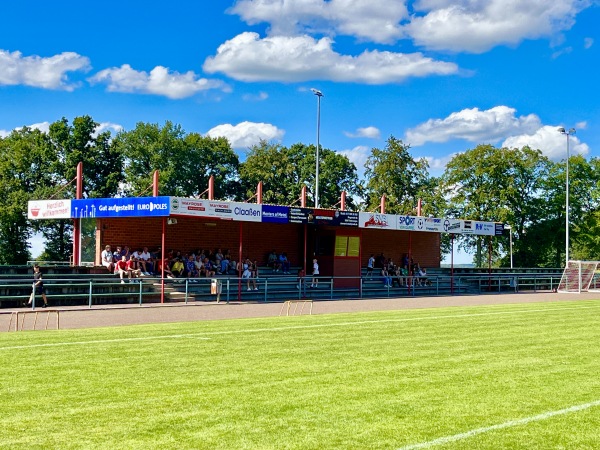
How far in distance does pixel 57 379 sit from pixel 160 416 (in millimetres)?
2778

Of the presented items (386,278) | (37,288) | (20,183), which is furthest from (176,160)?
(37,288)

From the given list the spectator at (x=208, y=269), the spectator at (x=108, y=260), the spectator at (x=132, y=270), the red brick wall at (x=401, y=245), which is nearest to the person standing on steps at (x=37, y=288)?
the spectator at (x=132, y=270)

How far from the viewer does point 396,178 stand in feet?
231

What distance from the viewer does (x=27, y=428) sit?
7.42 meters

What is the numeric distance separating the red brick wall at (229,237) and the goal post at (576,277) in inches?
345

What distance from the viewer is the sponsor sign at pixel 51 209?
1294 inches

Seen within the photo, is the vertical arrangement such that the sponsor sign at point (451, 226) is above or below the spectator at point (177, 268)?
above

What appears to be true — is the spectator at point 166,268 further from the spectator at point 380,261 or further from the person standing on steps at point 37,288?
the spectator at point 380,261

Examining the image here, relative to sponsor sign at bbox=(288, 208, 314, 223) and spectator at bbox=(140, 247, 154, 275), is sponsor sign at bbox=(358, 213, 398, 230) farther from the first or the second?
spectator at bbox=(140, 247, 154, 275)

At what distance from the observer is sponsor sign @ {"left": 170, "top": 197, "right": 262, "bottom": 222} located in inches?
1187

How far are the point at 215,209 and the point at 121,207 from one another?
373cm

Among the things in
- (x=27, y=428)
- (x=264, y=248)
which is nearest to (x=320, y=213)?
(x=264, y=248)

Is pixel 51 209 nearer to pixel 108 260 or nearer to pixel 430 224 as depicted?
pixel 108 260

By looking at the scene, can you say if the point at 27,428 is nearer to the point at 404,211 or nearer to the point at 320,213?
the point at 320,213
